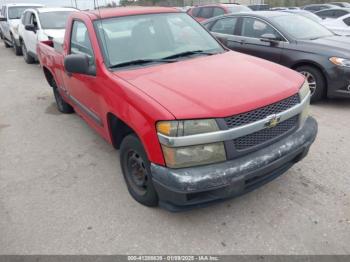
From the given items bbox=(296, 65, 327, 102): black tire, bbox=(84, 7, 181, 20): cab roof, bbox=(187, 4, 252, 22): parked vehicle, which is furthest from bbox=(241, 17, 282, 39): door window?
bbox=(187, 4, 252, 22): parked vehicle

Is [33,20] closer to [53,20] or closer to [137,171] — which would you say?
[53,20]

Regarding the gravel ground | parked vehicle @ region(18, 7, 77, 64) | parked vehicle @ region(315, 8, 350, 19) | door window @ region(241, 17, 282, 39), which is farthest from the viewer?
parked vehicle @ region(315, 8, 350, 19)

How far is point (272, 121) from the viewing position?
2729 mm

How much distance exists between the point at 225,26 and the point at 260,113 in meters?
5.27

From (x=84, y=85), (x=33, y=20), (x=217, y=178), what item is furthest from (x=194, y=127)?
(x=33, y=20)

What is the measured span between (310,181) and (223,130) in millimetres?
1590

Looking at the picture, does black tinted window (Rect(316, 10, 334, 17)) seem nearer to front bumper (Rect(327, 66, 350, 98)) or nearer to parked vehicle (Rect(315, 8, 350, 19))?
parked vehicle (Rect(315, 8, 350, 19))

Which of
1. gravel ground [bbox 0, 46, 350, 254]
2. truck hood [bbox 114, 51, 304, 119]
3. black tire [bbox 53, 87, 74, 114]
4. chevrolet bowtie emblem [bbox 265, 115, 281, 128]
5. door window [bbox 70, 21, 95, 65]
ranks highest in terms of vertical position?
door window [bbox 70, 21, 95, 65]

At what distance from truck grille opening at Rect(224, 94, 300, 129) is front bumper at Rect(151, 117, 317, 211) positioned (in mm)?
286

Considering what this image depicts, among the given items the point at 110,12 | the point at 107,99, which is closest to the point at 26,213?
the point at 107,99

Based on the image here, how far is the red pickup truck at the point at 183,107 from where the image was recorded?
2504 mm

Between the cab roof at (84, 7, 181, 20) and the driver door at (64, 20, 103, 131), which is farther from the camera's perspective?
the cab roof at (84, 7, 181, 20)

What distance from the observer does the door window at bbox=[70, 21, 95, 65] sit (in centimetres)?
367

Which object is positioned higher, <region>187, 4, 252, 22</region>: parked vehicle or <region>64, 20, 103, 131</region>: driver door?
<region>187, 4, 252, 22</region>: parked vehicle
